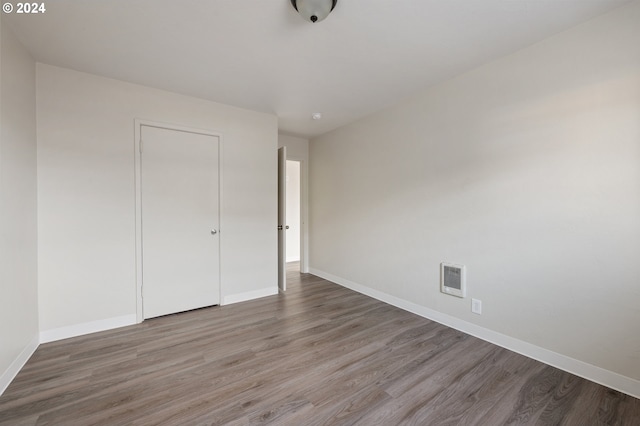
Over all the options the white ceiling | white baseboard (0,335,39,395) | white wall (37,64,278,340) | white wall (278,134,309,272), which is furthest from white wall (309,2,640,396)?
white baseboard (0,335,39,395)

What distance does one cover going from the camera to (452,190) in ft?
8.54

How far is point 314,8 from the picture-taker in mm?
1570

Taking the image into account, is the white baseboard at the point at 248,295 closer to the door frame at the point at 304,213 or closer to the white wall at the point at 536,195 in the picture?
the door frame at the point at 304,213

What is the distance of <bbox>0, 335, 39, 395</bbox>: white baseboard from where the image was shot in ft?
5.57

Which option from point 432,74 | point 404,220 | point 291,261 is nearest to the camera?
point 432,74

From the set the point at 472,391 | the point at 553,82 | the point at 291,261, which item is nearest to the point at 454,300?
the point at 472,391

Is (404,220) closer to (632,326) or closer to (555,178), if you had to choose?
(555,178)

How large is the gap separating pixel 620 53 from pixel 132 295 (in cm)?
464

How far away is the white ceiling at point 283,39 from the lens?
166cm

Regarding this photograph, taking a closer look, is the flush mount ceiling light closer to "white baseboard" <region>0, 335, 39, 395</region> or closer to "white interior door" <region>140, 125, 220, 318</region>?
"white interior door" <region>140, 125, 220, 318</region>

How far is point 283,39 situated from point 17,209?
2442mm

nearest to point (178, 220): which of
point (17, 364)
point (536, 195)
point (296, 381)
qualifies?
point (17, 364)

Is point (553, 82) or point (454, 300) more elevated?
point (553, 82)

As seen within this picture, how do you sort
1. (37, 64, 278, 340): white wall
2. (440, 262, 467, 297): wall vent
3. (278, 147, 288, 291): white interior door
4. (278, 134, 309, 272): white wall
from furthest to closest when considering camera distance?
(278, 134, 309, 272): white wall
(278, 147, 288, 291): white interior door
(440, 262, 467, 297): wall vent
(37, 64, 278, 340): white wall
